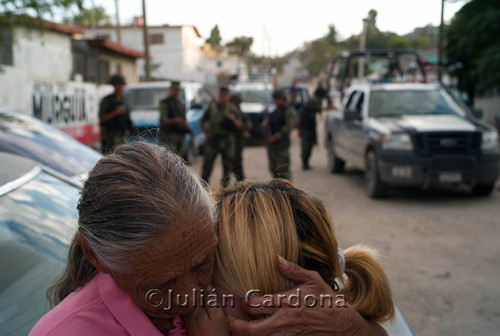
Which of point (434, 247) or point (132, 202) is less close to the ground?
point (132, 202)

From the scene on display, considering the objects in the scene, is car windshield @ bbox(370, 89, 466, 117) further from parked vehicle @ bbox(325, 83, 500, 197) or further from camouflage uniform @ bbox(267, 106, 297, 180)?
camouflage uniform @ bbox(267, 106, 297, 180)

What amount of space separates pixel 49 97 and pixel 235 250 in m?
12.6

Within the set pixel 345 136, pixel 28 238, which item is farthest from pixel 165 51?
pixel 28 238

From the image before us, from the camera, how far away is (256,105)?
17.6 m

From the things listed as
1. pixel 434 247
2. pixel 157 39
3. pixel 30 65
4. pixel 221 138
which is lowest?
pixel 434 247

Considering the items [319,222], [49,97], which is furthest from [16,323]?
[49,97]

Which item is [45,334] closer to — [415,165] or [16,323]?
[16,323]

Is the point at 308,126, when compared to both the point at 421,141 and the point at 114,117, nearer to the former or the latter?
the point at 421,141

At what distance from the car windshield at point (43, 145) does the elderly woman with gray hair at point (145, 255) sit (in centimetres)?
277

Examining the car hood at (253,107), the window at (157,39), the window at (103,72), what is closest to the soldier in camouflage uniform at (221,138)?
the car hood at (253,107)

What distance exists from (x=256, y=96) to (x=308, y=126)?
7.03 m

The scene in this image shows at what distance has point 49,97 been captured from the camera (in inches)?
510

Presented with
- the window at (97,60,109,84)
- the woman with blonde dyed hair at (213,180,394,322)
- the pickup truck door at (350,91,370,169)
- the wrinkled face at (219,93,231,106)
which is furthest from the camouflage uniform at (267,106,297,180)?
the window at (97,60,109,84)

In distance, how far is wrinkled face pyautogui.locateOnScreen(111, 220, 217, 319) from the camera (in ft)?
3.94
